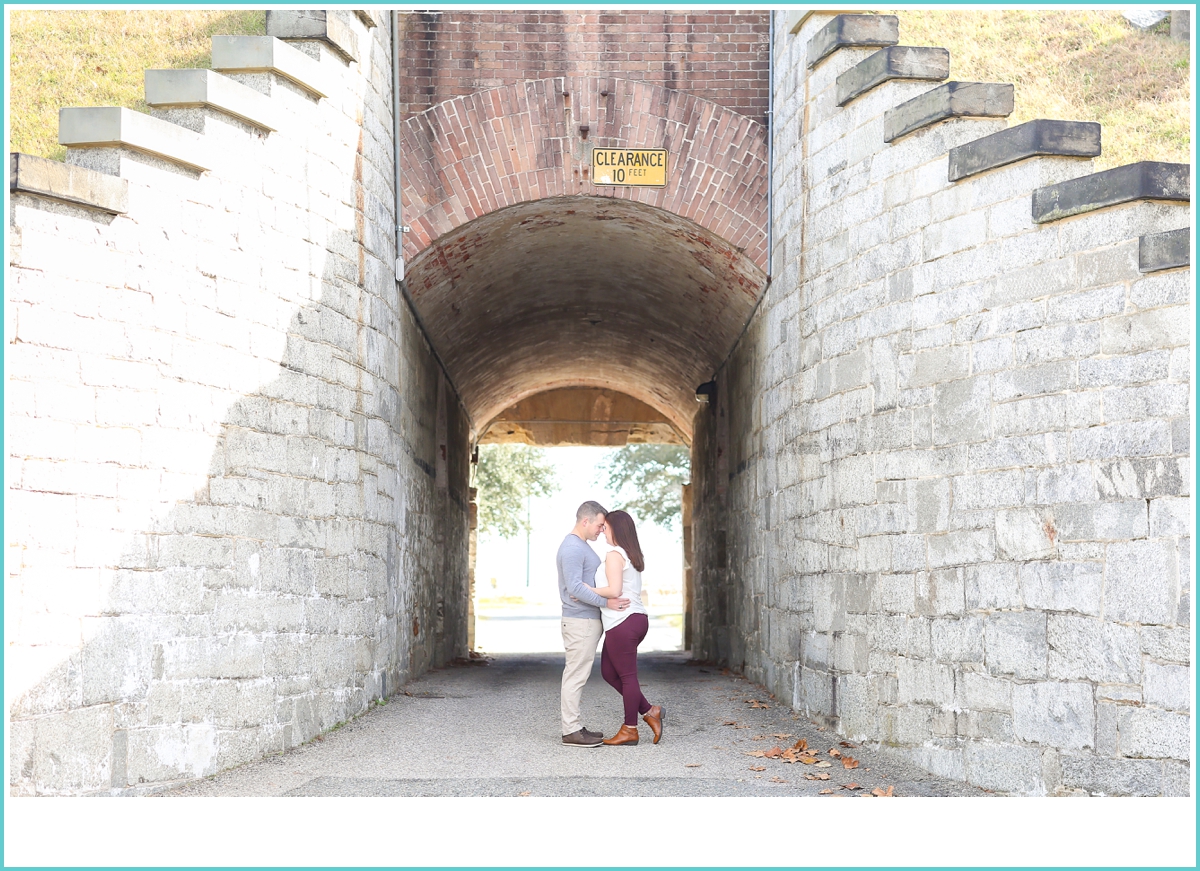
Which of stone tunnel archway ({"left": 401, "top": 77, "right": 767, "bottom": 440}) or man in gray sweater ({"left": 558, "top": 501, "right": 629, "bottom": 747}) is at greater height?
stone tunnel archway ({"left": 401, "top": 77, "right": 767, "bottom": 440})

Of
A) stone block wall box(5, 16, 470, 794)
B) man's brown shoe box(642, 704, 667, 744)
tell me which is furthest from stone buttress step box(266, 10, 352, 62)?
man's brown shoe box(642, 704, 667, 744)

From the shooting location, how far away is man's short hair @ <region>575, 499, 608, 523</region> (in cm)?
711

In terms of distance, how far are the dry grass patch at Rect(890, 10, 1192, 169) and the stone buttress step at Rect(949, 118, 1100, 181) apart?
2.36 meters

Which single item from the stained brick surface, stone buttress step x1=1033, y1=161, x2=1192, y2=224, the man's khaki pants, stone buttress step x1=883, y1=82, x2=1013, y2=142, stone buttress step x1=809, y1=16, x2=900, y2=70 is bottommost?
the man's khaki pants

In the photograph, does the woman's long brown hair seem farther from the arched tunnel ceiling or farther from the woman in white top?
the arched tunnel ceiling

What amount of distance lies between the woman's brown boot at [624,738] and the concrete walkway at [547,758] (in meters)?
0.06

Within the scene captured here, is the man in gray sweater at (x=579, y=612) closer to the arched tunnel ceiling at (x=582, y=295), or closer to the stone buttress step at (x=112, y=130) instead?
the arched tunnel ceiling at (x=582, y=295)

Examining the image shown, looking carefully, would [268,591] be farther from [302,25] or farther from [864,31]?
[864,31]

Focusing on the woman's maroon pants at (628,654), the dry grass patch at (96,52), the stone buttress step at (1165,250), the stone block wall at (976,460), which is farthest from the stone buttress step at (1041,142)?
the dry grass patch at (96,52)

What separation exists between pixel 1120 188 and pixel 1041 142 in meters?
0.62

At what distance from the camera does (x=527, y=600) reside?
43.7 metres

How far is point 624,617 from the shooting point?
701 cm

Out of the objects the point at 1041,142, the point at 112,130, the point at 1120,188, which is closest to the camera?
the point at 1120,188

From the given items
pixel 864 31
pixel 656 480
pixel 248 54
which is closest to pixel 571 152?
pixel 864 31
